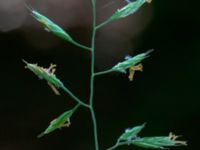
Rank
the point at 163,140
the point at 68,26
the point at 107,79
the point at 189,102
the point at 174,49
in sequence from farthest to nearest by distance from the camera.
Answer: the point at 68,26 < the point at 107,79 < the point at 174,49 < the point at 189,102 < the point at 163,140

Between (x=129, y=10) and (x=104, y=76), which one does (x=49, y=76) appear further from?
(x=104, y=76)

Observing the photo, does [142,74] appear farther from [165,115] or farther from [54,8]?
[54,8]

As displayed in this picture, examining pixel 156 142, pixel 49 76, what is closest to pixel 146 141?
pixel 156 142

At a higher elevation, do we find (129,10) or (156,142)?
(129,10)

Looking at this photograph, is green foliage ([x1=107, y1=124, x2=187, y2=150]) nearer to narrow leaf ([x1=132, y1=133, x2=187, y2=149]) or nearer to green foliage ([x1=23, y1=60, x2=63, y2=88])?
narrow leaf ([x1=132, y1=133, x2=187, y2=149])

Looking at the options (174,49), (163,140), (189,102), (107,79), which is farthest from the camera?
(107,79)

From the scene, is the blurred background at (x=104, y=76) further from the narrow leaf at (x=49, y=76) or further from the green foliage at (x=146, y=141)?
the narrow leaf at (x=49, y=76)

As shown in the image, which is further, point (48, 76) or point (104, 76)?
point (104, 76)

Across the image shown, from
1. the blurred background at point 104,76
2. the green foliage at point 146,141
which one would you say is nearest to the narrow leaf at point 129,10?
the green foliage at point 146,141

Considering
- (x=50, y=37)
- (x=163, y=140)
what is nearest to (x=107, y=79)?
(x=50, y=37)
